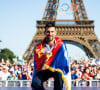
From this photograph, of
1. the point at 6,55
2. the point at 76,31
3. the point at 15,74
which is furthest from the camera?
the point at 6,55

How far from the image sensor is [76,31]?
45.0 m

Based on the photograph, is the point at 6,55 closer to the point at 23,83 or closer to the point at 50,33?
the point at 23,83

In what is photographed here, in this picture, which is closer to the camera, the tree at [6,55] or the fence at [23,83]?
the fence at [23,83]

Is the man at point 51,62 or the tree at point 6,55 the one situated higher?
the tree at point 6,55

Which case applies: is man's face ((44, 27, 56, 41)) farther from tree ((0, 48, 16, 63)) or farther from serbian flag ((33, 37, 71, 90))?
tree ((0, 48, 16, 63))

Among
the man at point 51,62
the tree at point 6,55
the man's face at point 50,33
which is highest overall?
the tree at point 6,55

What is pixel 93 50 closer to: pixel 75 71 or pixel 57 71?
pixel 75 71

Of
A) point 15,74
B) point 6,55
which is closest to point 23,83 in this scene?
point 15,74

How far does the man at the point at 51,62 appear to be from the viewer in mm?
4711

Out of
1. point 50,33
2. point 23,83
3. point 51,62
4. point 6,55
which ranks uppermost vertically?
point 6,55

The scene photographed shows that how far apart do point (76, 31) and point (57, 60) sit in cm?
4049

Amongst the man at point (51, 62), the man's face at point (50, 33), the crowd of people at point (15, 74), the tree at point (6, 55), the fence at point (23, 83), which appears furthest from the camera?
the tree at point (6, 55)

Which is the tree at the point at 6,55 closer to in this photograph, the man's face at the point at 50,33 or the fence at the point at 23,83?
the fence at the point at 23,83

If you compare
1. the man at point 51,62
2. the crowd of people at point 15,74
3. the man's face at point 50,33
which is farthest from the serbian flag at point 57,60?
the crowd of people at point 15,74
